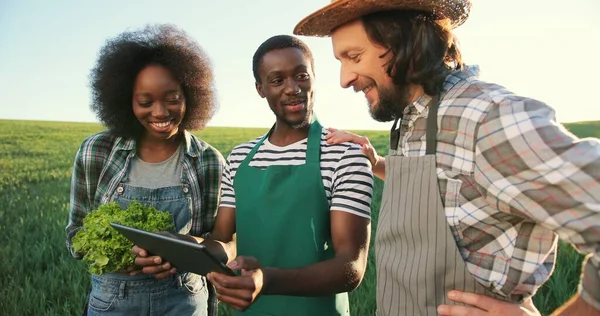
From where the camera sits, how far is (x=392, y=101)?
6.44 feet

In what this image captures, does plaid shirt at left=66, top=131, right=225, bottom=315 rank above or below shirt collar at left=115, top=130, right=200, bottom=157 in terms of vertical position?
below

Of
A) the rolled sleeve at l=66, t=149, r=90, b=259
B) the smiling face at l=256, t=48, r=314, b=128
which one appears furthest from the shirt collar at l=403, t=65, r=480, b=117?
the rolled sleeve at l=66, t=149, r=90, b=259

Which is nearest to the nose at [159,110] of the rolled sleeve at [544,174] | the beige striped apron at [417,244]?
the beige striped apron at [417,244]

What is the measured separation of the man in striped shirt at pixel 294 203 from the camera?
6.94 ft

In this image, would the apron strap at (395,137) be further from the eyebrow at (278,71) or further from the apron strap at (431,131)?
the eyebrow at (278,71)

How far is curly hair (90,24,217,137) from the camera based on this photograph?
2.99 meters

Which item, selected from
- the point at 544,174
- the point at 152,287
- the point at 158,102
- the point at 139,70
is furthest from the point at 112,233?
the point at 544,174

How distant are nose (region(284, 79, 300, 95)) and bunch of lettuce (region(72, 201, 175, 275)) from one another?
3.00 feet

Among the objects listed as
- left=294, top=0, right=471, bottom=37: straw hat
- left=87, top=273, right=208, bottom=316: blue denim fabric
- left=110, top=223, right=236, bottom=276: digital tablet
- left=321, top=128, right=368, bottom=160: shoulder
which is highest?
left=294, top=0, right=471, bottom=37: straw hat

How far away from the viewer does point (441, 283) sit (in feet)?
5.52

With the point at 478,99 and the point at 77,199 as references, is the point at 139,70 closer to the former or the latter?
the point at 77,199

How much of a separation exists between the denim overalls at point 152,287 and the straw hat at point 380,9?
1297 millimetres

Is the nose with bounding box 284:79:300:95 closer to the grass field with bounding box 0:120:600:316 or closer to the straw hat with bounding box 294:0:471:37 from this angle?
the straw hat with bounding box 294:0:471:37

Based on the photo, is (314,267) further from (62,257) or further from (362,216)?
(62,257)
